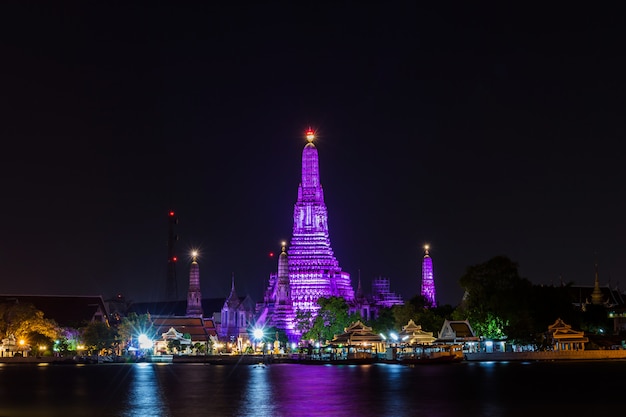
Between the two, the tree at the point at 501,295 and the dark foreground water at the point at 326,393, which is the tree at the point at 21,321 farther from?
the tree at the point at 501,295

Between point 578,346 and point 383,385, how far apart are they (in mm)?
42740

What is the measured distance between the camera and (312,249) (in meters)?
134

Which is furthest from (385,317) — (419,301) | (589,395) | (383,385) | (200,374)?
(589,395)

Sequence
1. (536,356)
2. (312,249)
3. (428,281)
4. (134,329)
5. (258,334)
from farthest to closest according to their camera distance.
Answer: (428,281) < (312,249) < (258,334) < (134,329) < (536,356)

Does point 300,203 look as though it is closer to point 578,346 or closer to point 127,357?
point 127,357

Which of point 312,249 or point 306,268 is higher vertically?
point 312,249

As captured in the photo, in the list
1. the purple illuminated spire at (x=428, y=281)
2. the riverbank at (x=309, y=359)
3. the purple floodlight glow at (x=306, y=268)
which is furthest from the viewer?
the purple illuminated spire at (x=428, y=281)

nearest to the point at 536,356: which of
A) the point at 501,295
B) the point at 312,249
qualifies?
the point at 501,295

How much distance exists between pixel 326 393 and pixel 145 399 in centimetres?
961

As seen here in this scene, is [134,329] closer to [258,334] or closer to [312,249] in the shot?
[258,334]

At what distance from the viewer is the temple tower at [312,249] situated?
130 m

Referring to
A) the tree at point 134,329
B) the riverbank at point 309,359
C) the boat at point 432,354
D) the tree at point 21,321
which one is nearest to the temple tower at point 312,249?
the tree at point 134,329

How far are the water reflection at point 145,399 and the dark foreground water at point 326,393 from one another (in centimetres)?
5

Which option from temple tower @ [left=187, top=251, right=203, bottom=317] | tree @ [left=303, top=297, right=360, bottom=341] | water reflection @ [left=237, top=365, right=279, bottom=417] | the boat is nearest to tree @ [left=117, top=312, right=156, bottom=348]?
temple tower @ [left=187, top=251, right=203, bottom=317]
